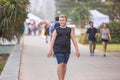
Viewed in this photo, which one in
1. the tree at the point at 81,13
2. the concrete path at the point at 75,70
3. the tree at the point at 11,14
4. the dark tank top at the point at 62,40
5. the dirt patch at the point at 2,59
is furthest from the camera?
the tree at the point at 81,13

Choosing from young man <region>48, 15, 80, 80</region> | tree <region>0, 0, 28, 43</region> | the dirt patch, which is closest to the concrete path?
the dirt patch

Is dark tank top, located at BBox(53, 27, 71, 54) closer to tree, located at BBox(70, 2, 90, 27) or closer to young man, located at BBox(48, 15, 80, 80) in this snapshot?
young man, located at BBox(48, 15, 80, 80)

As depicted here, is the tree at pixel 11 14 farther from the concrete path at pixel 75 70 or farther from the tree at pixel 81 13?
the tree at pixel 81 13

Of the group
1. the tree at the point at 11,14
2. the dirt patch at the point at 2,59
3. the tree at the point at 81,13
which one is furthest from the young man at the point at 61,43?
the tree at the point at 81,13

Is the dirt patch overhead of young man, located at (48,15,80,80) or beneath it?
beneath

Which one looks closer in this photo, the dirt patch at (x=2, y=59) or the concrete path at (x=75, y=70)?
the concrete path at (x=75, y=70)

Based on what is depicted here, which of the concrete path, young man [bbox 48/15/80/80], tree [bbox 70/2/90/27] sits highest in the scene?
young man [bbox 48/15/80/80]

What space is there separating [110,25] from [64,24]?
26003 millimetres

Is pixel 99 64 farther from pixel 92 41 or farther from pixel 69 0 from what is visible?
pixel 69 0

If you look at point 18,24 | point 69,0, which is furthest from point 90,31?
point 69,0

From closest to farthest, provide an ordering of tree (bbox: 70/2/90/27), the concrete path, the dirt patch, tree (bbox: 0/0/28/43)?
the concrete path
the dirt patch
tree (bbox: 0/0/28/43)
tree (bbox: 70/2/90/27)

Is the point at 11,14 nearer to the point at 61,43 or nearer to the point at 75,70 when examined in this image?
the point at 75,70

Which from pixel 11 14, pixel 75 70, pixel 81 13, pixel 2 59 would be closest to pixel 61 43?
pixel 75 70

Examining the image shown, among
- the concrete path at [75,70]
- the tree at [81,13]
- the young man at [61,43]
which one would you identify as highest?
the young man at [61,43]
